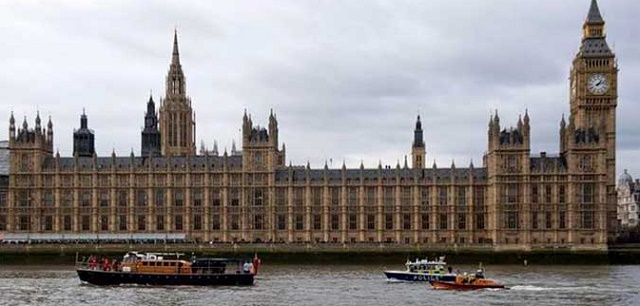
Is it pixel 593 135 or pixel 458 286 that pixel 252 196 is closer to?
pixel 593 135

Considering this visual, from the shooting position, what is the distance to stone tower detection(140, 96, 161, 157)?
551 feet

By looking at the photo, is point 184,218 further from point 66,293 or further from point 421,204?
point 66,293

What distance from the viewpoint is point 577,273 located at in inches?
4181

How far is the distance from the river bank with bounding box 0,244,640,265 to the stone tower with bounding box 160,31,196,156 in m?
54.5

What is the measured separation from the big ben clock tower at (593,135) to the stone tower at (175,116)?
2456 inches

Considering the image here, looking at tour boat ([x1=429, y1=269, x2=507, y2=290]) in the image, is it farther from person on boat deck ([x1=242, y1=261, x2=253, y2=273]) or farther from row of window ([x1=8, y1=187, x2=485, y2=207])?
row of window ([x1=8, y1=187, x2=485, y2=207])

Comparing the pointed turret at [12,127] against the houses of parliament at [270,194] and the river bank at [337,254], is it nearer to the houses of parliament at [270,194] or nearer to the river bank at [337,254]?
the houses of parliament at [270,194]

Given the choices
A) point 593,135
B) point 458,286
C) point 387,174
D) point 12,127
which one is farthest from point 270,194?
point 458,286

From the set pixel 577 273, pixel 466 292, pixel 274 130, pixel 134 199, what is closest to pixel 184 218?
pixel 134 199

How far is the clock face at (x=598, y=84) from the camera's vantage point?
148750mm

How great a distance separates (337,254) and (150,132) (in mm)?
53433

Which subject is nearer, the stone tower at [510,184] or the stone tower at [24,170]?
the stone tower at [510,184]

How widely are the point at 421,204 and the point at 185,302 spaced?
71.1 metres

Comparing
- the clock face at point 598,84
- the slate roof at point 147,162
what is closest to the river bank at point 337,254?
the slate roof at point 147,162
